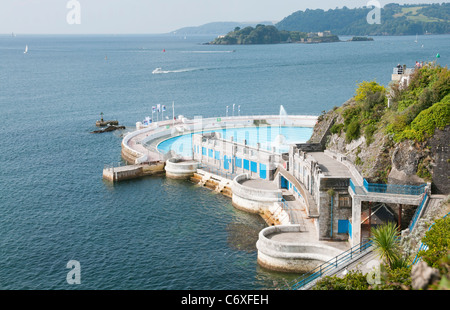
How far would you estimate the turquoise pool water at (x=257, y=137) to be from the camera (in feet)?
250

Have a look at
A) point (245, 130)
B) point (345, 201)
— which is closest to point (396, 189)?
point (345, 201)

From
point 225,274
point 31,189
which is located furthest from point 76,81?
point 225,274

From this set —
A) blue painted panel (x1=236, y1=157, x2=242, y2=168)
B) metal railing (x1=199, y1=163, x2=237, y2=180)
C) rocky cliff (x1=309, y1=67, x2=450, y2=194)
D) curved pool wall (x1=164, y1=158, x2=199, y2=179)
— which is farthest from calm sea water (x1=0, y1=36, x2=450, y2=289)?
rocky cliff (x1=309, y1=67, x2=450, y2=194)

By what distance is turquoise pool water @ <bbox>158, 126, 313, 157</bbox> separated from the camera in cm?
7612

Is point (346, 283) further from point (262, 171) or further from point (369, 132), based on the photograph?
point (262, 171)

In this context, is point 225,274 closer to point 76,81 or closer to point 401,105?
point 401,105

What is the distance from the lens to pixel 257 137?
81938mm

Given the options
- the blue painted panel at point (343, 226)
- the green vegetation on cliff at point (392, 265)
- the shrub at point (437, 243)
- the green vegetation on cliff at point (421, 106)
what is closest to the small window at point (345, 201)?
the blue painted panel at point (343, 226)

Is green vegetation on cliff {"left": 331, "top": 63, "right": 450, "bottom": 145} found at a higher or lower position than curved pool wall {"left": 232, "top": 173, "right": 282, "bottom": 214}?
higher

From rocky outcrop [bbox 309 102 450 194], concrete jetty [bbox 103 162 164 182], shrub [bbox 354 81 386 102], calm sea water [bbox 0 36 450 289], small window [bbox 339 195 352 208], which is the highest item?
shrub [bbox 354 81 386 102]

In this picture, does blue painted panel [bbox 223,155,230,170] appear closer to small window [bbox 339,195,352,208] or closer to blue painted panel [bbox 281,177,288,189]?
blue painted panel [bbox 281,177,288,189]

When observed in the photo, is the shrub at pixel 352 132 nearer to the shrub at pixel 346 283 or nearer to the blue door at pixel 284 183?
the blue door at pixel 284 183

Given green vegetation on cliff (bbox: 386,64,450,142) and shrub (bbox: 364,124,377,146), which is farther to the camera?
shrub (bbox: 364,124,377,146)
